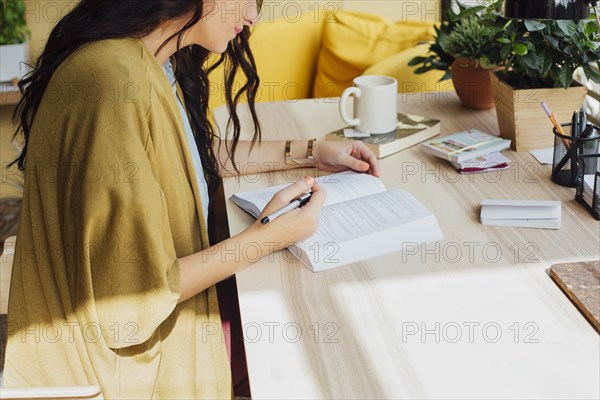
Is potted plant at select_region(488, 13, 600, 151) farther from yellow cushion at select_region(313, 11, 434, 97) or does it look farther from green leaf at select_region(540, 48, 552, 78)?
yellow cushion at select_region(313, 11, 434, 97)

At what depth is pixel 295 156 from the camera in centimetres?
159

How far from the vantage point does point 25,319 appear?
1185 mm

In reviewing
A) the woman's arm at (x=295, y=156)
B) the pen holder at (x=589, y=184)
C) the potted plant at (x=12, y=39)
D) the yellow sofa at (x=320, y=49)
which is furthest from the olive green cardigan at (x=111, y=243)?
the potted plant at (x=12, y=39)

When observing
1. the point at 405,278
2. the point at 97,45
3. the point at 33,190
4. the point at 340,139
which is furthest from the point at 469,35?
the point at 33,190

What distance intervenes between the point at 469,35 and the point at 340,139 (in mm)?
398

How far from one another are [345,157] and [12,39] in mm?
2224

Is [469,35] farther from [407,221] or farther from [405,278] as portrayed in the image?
[405,278]

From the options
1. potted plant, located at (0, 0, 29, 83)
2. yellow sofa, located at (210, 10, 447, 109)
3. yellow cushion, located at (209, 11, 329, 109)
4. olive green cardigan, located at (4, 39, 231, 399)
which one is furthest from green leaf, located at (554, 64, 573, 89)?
potted plant, located at (0, 0, 29, 83)

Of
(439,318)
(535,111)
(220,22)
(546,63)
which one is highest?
(220,22)

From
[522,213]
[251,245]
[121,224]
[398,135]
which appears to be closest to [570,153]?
[522,213]

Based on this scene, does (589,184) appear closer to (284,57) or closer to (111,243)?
(111,243)

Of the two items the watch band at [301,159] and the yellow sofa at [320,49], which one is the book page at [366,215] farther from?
the yellow sofa at [320,49]

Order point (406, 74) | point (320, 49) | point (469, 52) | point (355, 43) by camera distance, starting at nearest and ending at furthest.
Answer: point (469, 52), point (406, 74), point (355, 43), point (320, 49)

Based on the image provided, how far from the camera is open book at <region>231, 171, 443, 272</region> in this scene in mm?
1187
